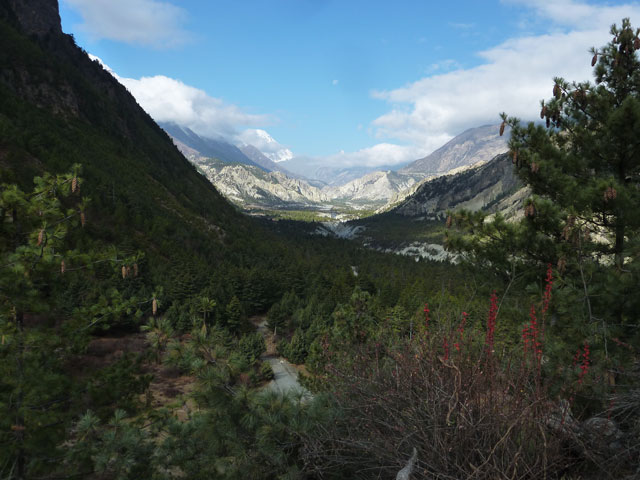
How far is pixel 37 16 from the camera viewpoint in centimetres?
12369

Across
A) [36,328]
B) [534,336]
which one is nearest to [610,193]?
[534,336]

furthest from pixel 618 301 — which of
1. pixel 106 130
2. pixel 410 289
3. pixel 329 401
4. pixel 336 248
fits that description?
pixel 106 130

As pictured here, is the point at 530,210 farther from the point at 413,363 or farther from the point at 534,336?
the point at 413,363

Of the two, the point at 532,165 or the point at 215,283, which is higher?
the point at 532,165

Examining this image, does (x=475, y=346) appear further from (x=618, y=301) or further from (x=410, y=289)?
(x=410, y=289)

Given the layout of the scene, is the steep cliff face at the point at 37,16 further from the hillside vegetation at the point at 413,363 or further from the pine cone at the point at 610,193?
the pine cone at the point at 610,193

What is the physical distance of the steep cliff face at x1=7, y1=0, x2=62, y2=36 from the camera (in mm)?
119562

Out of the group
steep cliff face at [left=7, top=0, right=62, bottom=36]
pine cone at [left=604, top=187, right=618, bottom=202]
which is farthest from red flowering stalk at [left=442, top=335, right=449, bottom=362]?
steep cliff face at [left=7, top=0, right=62, bottom=36]

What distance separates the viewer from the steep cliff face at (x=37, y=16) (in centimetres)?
11956

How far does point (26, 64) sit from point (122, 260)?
128125 millimetres

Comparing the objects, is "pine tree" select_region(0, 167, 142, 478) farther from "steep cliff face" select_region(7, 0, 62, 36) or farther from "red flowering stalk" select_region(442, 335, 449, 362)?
"steep cliff face" select_region(7, 0, 62, 36)

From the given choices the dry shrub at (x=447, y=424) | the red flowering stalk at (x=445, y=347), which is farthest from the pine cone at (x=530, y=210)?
the red flowering stalk at (x=445, y=347)

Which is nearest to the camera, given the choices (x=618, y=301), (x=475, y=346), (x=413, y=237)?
(x=475, y=346)

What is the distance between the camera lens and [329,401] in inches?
189
